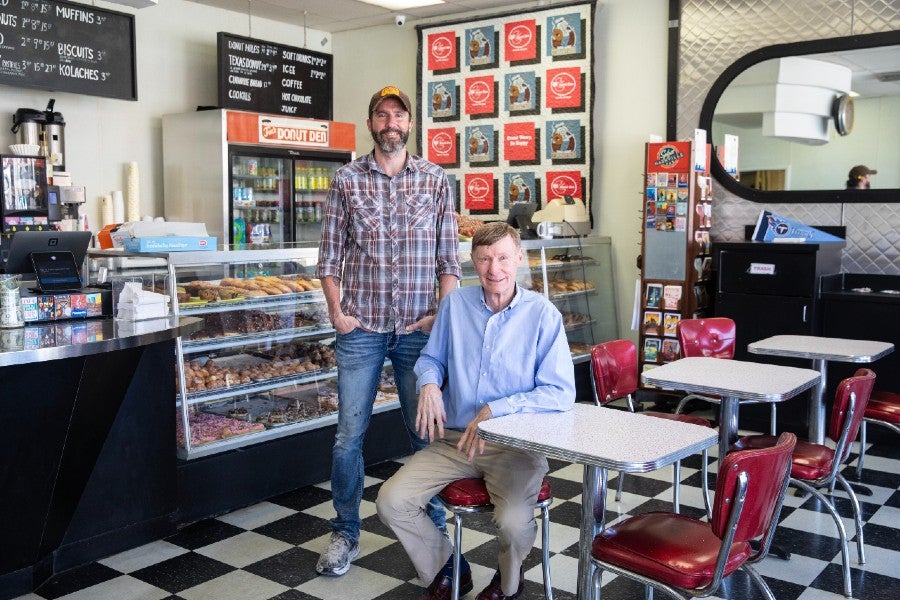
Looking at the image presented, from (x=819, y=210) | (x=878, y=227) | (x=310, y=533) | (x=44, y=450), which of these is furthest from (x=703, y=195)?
(x=44, y=450)

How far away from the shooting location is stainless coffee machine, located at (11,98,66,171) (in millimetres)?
6191

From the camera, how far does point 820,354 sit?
13.6ft

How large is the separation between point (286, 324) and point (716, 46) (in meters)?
4.09

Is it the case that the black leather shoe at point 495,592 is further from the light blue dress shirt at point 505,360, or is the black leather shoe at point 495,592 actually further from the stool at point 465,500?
the light blue dress shirt at point 505,360

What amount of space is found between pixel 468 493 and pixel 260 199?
5.10 metres

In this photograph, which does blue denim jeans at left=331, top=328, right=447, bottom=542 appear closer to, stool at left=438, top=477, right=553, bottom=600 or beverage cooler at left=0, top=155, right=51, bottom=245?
stool at left=438, top=477, right=553, bottom=600

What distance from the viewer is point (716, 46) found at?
21.3ft

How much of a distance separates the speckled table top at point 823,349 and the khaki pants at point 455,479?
187 centimetres

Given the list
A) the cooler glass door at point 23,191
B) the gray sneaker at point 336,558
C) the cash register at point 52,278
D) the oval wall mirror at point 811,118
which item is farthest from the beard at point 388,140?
the oval wall mirror at point 811,118

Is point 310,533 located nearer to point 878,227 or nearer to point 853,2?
point 878,227

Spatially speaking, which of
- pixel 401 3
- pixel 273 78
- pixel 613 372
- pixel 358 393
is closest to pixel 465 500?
pixel 358 393

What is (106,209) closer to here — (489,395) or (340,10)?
(340,10)

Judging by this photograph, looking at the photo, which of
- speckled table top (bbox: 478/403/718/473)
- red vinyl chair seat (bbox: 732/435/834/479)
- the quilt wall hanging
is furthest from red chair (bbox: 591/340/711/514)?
the quilt wall hanging

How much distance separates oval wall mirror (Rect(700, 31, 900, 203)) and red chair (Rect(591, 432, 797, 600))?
424 cm
